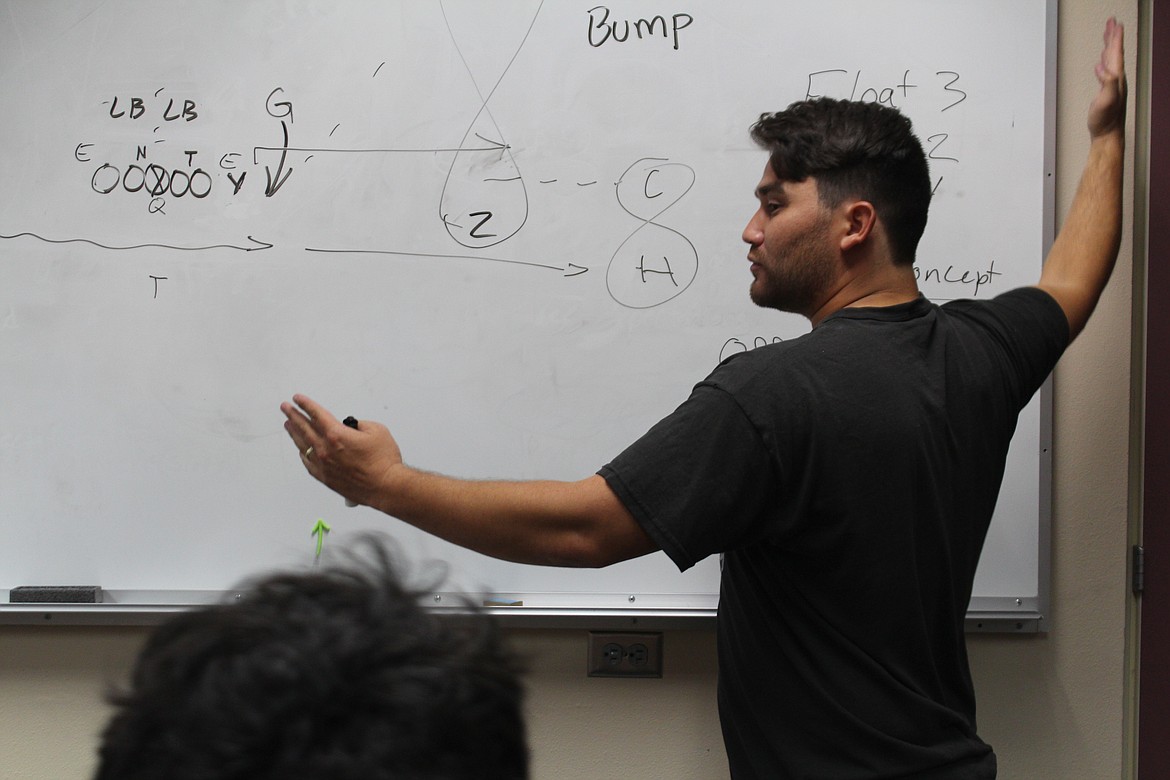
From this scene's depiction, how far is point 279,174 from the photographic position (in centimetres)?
148

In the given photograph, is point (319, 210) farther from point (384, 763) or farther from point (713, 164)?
point (384, 763)

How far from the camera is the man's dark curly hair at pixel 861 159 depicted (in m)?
1.12

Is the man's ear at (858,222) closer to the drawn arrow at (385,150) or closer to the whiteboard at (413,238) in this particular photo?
the whiteboard at (413,238)

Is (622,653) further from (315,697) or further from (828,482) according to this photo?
(315,697)

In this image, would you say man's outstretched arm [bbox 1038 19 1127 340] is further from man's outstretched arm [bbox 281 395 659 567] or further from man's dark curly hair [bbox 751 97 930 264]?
man's outstretched arm [bbox 281 395 659 567]

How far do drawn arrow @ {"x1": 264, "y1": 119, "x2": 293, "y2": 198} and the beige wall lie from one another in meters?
0.77

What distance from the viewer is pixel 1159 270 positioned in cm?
146

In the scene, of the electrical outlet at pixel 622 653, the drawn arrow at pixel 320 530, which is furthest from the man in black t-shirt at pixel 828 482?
the drawn arrow at pixel 320 530

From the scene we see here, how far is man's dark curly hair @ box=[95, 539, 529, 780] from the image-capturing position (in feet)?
1.21

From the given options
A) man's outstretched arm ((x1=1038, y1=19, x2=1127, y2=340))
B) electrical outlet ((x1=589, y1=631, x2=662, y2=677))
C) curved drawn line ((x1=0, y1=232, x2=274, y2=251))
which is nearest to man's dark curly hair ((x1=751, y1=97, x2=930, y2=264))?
man's outstretched arm ((x1=1038, y1=19, x2=1127, y2=340))

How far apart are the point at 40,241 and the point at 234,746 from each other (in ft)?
4.65

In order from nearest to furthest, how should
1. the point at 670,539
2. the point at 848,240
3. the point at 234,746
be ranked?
the point at 234,746, the point at 670,539, the point at 848,240

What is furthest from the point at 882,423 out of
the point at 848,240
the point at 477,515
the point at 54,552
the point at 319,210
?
the point at 54,552

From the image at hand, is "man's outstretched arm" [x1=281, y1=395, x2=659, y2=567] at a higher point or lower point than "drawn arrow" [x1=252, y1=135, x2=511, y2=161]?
lower
